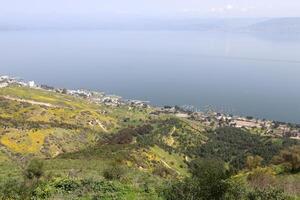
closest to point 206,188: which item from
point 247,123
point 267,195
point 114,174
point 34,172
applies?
point 267,195

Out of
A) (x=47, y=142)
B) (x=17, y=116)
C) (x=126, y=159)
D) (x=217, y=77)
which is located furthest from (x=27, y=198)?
(x=217, y=77)

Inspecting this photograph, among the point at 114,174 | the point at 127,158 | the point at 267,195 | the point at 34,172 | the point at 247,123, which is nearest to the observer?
the point at 267,195

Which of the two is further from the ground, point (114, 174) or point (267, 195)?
point (267, 195)

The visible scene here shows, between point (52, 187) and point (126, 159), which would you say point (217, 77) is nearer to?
point (126, 159)

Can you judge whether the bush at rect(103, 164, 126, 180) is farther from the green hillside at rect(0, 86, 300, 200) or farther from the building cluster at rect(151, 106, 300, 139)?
the building cluster at rect(151, 106, 300, 139)

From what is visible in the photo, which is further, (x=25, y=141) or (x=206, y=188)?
(x=25, y=141)

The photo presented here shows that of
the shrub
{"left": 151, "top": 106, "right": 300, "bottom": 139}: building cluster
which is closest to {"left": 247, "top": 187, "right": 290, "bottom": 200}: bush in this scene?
the shrub

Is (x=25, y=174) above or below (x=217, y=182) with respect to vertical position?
below

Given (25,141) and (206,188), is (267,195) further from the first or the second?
(25,141)
